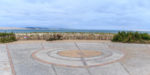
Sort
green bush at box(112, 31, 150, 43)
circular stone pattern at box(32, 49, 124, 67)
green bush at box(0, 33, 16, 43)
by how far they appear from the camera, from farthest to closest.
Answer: green bush at box(112, 31, 150, 43) → green bush at box(0, 33, 16, 43) → circular stone pattern at box(32, 49, 124, 67)

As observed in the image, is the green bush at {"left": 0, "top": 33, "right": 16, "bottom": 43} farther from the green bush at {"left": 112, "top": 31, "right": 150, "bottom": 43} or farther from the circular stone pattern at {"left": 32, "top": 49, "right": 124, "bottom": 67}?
the green bush at {"left": 112, "top": 31, "right": 150, "bottom": 43}

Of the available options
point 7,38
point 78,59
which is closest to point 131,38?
point 78,59

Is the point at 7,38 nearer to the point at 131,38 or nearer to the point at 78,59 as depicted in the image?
the point at 78,59

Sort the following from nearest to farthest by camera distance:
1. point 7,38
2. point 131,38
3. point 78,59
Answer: point 78,59 < point 7,38 < point 131,38

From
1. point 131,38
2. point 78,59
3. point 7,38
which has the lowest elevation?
point 78,59

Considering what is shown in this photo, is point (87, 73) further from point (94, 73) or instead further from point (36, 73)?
point (36, 73)

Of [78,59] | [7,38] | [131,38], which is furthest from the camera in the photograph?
[131,38]

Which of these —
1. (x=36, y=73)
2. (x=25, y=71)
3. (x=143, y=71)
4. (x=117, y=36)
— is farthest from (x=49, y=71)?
(x=117, y=36)

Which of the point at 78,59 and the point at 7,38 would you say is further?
the point at 7,38

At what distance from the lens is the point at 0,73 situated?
11.4 feet

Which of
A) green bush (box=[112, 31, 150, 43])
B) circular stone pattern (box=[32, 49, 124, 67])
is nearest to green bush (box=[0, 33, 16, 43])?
circular stone pattern (box=[32, 49, 124, 67])

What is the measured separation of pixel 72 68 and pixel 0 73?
7.20 feet

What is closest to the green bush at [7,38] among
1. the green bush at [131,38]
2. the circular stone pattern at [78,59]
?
the circular stone pattern at [78,59]

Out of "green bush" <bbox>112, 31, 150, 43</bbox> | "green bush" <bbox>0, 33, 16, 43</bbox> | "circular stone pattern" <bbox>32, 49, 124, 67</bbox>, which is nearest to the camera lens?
"circular stone pattern" <bbox>32, 49, 124, 67</bbox>
